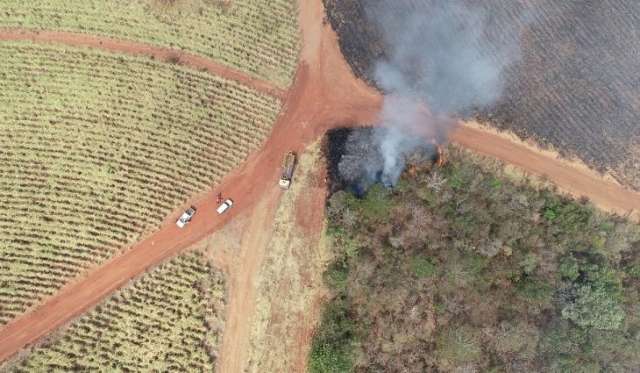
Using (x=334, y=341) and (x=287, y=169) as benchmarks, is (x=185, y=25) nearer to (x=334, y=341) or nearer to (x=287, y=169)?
(x=287, y=169)

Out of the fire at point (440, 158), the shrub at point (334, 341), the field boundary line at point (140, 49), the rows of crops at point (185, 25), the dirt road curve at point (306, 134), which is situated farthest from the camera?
the rows of crops at point (185, 25)

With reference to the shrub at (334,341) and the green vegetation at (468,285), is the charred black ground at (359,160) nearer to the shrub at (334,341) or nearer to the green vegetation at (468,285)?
the green vegetation at (468,285)

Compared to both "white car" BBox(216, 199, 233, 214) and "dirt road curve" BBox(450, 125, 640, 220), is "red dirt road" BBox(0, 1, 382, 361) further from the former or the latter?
"dirt road curve" BBox(450, 125, 640, 220)

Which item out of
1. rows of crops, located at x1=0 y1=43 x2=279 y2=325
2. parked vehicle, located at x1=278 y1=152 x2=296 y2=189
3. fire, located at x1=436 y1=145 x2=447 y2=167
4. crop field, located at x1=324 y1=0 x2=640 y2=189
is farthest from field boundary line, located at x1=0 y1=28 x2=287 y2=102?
fire, located at x1=436 y1=145 x2=447 y2=167

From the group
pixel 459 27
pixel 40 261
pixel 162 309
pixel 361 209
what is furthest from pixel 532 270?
pixel 40 261

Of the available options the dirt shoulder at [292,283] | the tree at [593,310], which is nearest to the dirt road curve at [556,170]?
the tree at [593,310]
